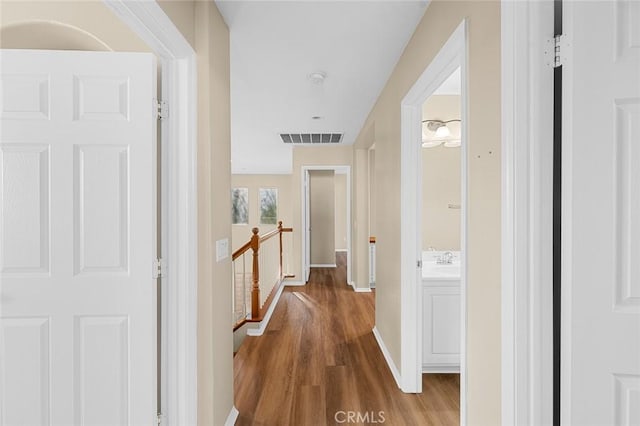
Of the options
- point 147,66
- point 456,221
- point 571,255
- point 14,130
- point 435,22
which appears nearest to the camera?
point 571,255

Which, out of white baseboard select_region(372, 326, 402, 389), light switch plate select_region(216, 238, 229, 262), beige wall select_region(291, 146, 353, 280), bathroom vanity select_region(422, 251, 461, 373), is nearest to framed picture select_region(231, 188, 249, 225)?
beige wall select_region(291, 146, 353, 280)

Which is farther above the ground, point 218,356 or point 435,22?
point 435,22

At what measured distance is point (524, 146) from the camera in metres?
1.02

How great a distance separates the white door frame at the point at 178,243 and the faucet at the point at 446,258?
220 centimetres

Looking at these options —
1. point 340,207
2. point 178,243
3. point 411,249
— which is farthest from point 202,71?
point 340,207

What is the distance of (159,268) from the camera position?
1.54 metres

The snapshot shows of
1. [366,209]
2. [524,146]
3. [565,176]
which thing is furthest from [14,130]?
[366,209]

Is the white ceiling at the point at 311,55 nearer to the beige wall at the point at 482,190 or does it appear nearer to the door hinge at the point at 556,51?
the beige wall at the point at 482,190

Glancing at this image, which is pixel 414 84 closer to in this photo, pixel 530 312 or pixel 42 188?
pixel 530 312

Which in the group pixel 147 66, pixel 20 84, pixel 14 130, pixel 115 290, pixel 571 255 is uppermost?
pixel 147 66

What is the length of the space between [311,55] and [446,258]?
82.2 inches

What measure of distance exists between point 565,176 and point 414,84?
130 cm

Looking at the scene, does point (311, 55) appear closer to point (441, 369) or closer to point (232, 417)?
point (232, 417)

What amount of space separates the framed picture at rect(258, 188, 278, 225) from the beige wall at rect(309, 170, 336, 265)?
9.38 ft
